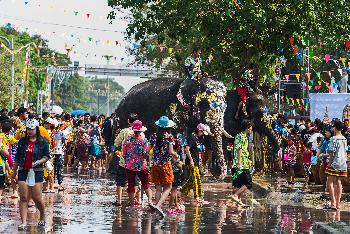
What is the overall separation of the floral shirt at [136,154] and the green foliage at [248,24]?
35.1 feet

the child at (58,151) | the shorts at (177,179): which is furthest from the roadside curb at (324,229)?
the child at (58,151)

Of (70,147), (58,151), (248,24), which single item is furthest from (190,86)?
(70,147)

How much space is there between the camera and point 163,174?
16578mm

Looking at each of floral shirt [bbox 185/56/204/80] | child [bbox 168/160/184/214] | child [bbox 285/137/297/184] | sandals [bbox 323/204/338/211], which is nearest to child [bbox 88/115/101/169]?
floral shirt [bbox 185/56/204/80]

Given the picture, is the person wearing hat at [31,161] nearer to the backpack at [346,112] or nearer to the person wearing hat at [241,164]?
the person wearing hat at [241,164]

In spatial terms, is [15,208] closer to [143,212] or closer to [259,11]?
[143,212]

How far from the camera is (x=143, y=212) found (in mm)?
17188

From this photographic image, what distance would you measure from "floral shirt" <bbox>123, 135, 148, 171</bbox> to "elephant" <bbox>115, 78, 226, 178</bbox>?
807 centimetres

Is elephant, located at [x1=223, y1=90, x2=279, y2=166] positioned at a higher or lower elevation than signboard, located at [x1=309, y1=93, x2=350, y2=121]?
lower

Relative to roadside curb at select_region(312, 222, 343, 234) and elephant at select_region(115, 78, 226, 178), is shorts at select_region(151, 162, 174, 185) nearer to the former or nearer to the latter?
roadside curb at select_region(312, 222, 343, 234)

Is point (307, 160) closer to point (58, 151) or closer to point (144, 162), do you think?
point (58, 151)

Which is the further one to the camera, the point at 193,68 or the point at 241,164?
the point at 193,68

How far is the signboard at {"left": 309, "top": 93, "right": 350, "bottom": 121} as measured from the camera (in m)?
30.7

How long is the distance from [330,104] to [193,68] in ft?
20.3
